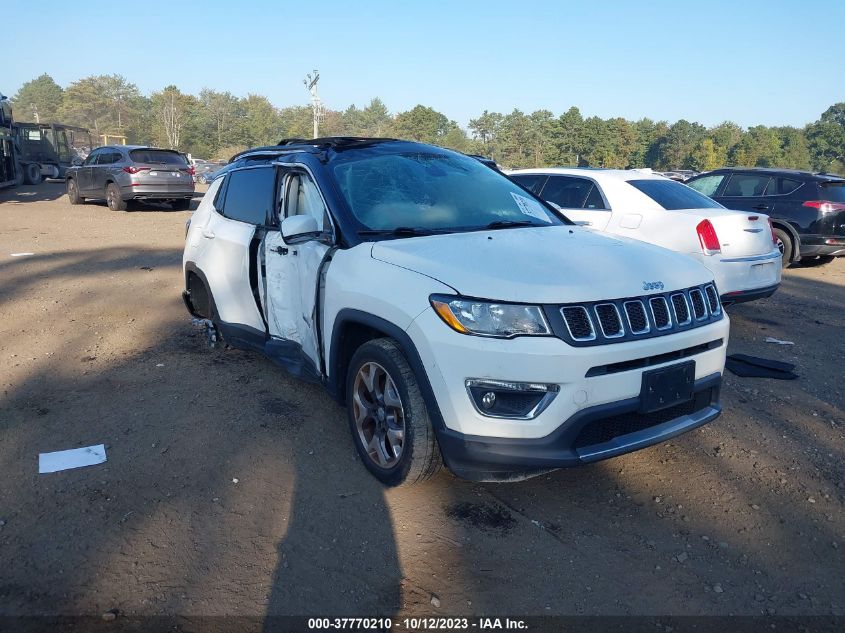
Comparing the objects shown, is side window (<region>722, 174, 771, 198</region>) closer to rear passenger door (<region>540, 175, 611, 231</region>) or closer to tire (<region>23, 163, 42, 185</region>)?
rear passenger door (<region>540, 175, 611, 231</region>)

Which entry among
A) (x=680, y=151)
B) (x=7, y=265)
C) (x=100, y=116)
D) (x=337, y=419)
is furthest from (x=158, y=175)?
(x=100, y=116)

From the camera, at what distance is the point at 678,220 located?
273 inches

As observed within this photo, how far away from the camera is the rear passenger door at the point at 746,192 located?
36.0ft

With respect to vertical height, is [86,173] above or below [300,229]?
below

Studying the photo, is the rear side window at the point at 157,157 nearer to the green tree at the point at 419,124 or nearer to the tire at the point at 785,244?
→ the tire at the point at 785,244

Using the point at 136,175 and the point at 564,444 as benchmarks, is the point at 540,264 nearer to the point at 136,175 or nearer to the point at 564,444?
the point at 564,444

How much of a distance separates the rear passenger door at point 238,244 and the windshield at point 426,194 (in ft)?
2.82

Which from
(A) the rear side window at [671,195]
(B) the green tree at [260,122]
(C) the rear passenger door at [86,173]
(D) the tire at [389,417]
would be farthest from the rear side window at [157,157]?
(B) the green tree at [260,122]

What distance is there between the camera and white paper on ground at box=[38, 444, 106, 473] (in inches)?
151

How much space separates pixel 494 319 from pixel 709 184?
32.6 feet

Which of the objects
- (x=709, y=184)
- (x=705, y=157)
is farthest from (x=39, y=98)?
(x=709, y=184)

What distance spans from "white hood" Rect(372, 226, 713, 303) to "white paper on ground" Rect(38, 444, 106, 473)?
2045 mm

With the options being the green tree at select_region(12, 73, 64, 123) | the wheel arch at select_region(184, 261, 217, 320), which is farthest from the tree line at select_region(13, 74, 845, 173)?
the wheel arch at select_region(184, 261, 217, 320)

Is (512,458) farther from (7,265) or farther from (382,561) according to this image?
(7,265)
